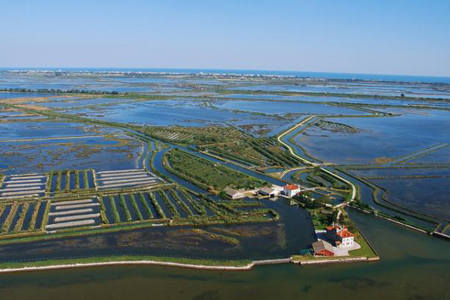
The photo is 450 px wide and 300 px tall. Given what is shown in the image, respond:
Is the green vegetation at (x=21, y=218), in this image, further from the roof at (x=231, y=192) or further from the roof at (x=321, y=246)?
the roof at (x=321, y=246)

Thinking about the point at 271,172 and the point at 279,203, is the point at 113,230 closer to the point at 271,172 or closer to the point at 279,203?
the point at 279,203

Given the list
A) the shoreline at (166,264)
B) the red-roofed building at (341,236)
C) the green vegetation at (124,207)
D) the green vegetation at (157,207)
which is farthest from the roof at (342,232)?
the green vegetation at (124,207)

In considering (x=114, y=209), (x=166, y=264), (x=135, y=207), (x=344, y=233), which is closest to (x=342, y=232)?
(x=344, y=233)

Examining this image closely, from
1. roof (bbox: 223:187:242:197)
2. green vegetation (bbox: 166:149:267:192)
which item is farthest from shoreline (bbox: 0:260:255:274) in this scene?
green vegetation (bbox: 166:149:267:192)

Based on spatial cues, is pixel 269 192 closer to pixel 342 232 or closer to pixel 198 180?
pixel 198 180

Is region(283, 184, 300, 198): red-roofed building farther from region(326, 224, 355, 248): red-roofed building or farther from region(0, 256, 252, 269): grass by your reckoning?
region(0, 256, 252, 269): grass

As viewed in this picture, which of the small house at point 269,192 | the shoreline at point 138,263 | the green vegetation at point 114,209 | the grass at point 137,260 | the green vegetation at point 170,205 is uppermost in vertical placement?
the small house at point 269,192
